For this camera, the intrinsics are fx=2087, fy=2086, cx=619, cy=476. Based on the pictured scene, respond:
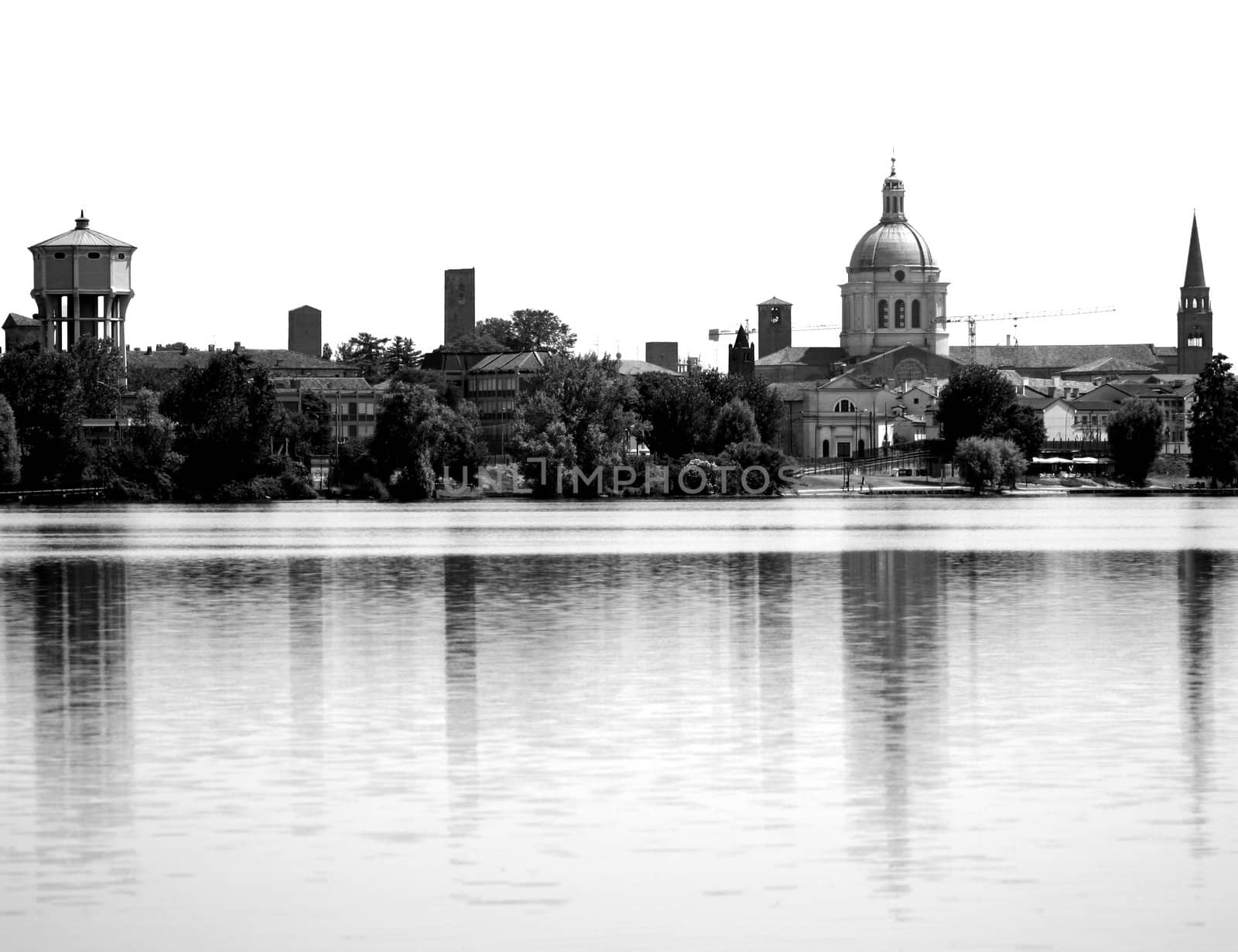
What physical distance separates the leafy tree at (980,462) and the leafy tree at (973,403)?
17130mm

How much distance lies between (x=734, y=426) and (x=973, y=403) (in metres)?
38.2

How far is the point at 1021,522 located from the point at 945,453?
8574 cm

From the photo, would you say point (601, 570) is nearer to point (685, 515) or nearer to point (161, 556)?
point (161, 556)

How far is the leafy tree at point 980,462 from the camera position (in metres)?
150

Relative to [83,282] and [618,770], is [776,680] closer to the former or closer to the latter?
[618,770]

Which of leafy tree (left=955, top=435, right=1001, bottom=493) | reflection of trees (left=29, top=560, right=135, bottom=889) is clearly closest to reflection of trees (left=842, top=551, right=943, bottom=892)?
reflection of trees (left=29, top=560, right=135, bottom=889)

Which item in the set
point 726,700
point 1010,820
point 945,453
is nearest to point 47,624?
point 726,700

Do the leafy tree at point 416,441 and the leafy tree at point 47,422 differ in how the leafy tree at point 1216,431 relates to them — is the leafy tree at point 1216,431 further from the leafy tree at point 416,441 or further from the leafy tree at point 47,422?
the leafy tree at point 47,422

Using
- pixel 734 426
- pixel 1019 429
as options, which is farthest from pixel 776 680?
pixel 1019 429

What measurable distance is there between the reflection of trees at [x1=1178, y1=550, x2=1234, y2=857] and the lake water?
0.24 feet

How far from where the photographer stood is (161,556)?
182 feet

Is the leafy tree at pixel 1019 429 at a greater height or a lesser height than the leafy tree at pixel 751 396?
lesser

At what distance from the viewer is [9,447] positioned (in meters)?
112

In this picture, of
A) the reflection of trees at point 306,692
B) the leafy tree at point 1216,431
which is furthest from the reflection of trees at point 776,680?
the leafy tree at point 1216,431
